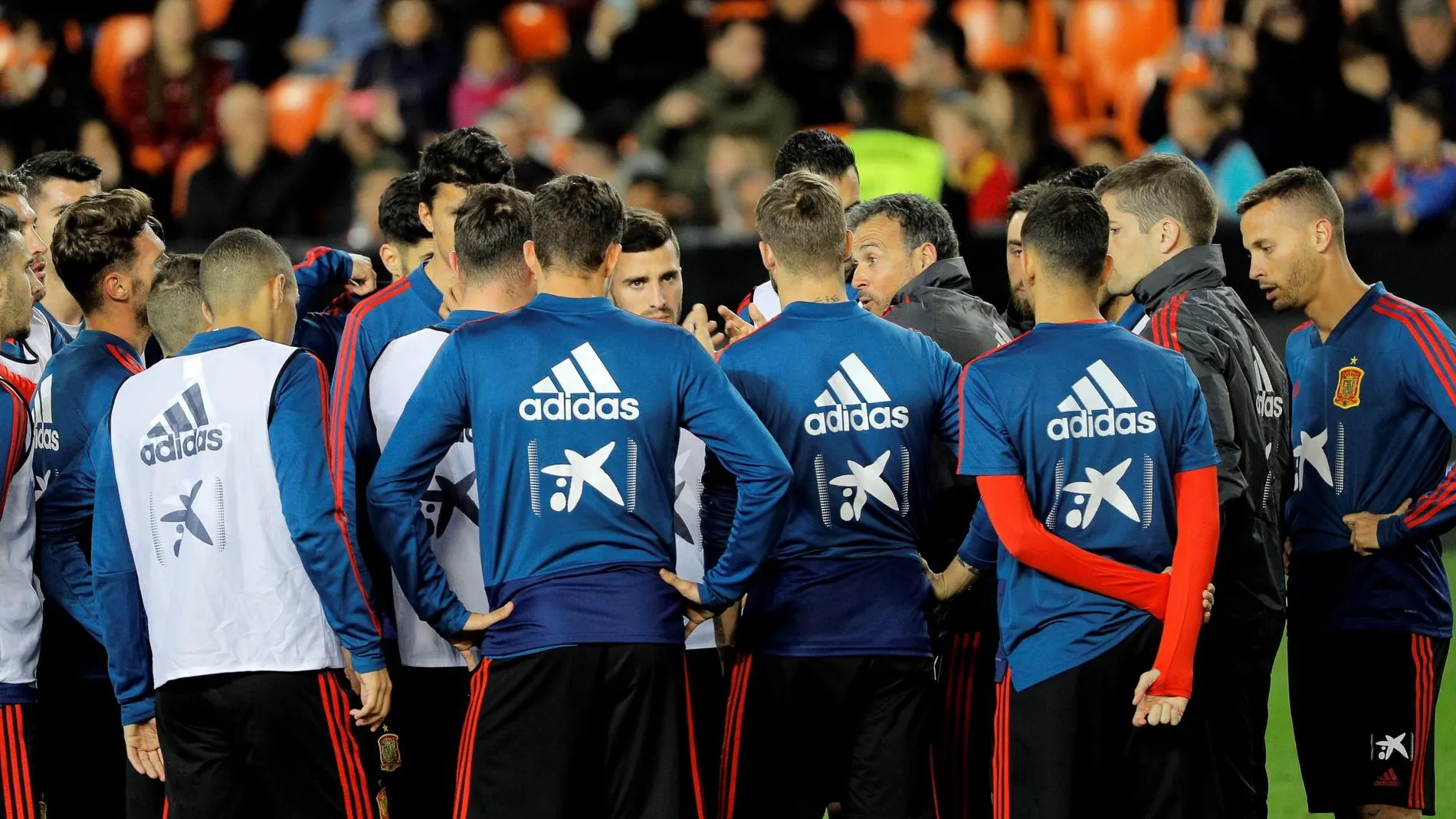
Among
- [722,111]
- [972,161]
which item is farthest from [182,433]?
[722,111]

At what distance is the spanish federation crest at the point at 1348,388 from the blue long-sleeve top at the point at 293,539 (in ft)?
10.3

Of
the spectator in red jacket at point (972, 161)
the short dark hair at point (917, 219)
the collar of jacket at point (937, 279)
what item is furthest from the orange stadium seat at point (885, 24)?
the collar of jacket at point (937, 279)

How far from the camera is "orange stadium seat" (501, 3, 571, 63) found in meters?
15.9

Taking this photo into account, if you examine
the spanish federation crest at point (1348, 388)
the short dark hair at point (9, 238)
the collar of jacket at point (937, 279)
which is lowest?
the spanish federation crest at point (1348, 388)

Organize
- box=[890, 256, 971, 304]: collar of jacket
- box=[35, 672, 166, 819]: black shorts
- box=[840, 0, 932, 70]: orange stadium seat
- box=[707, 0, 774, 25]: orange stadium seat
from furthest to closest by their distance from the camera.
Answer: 1. box=[840, 0, 932, 70]: orange stadium seat
2. box=[707, 0, 774, 25]: orange stadium seat
3. box=[890, 256, 971, 304]: collar of jacket
4. box=[35, 672, 166, 819]: black shorts

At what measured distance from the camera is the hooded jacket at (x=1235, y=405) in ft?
18.3

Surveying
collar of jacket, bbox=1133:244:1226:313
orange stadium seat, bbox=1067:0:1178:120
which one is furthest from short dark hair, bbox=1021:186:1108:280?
orange stadium seat, bbox=1067:0:1178:120

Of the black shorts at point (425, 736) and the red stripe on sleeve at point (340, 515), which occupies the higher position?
the red stripe on sleeve at point (340, 515)

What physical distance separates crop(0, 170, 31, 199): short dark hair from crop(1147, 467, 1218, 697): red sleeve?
13.6 ft

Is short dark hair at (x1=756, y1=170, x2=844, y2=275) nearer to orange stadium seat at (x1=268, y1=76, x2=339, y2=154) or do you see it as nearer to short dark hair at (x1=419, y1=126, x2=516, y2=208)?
short dark hair at (x1=419, y1=126, x2=516, y2=208)

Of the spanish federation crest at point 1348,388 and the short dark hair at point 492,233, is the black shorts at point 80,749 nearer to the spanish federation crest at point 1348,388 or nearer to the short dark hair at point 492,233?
the short dark hair at point 492,233

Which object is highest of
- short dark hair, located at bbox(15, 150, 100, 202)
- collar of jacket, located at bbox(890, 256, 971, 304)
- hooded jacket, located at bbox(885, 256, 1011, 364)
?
short dark hair, located at bbox(15, 150, 100, 202)

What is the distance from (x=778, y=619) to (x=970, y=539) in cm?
58

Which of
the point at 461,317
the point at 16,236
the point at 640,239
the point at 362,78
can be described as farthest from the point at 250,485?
the point at 362,78
